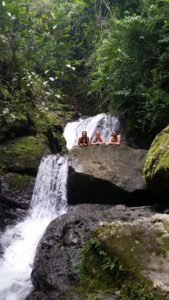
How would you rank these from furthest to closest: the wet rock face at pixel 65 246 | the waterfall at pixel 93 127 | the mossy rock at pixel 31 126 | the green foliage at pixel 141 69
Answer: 1. the waterfall at pixel 93 127
2. the mossy rock at pixel 31 126
3. the green foliage at pixel 141 69
4. the wet rock face at pixel 65 246

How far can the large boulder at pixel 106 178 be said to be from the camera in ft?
25.3

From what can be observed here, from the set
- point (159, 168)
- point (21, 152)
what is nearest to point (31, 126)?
point (21, 152)

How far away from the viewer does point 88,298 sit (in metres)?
3.75

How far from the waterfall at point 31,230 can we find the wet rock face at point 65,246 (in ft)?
2.27

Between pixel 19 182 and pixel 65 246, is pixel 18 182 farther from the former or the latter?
pixel 65 246

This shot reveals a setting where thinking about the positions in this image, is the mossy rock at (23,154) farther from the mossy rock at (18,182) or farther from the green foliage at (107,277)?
the green foliage at (107,277)

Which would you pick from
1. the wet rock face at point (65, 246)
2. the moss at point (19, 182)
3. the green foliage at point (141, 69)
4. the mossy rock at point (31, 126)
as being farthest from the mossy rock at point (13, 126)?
the wet rock face at point (65, 246)

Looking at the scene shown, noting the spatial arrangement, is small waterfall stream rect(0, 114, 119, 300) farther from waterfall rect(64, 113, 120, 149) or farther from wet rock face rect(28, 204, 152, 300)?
waterfall rect(64, 113, 120, 149)

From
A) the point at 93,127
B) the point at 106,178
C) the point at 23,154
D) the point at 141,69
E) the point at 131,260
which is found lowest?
the point at 131,260

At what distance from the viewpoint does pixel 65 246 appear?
5.27 meters

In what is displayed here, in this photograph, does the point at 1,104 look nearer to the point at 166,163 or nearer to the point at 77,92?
the point at 166,163

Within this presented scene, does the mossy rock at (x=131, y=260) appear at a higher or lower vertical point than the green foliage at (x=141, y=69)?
lower

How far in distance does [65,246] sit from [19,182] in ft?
13.6

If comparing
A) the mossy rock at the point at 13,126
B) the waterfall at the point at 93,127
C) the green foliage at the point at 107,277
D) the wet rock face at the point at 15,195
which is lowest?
the green foliage at the point at 107,277
